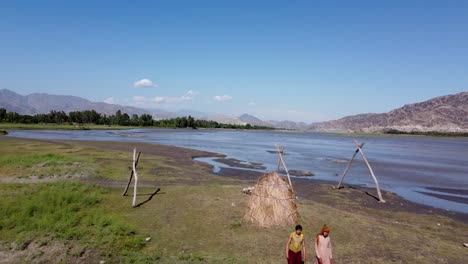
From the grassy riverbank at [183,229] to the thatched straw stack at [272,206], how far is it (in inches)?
17.2

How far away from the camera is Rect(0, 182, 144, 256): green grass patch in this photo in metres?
13.0

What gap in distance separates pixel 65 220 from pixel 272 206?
28.1 feet

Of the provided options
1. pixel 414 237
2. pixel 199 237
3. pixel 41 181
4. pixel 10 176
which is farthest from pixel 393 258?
pixel 10 176

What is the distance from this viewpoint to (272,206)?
15.5 metres

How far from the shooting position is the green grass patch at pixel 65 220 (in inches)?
510

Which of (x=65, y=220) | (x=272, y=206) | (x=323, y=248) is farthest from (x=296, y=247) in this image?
(x=65, y=220)

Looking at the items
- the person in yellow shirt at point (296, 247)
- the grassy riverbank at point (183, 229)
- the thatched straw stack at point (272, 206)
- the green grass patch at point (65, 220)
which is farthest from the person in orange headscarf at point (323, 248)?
the green grass patch at point (65, 220)

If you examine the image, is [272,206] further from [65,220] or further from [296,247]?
[65,220]

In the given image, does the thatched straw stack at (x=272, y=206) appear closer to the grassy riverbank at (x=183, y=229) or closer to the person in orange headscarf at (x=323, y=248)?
the grassy riverbank at (x=183, y=229)

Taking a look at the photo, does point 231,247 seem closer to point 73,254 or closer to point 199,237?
→ point 199,237

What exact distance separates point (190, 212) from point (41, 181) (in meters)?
12.0

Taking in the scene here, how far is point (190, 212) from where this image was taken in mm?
17375

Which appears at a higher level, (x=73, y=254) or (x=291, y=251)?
(x=291, y=251)

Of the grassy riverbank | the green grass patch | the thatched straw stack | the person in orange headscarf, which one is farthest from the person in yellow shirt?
the green grass patch
